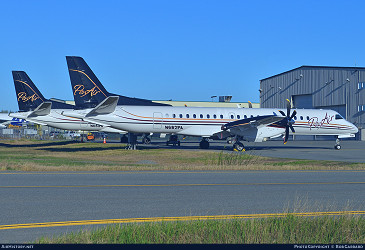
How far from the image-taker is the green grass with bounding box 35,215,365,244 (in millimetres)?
7645

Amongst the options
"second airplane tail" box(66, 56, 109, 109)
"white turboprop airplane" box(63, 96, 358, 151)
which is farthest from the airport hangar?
"second airplane tail" box(66, 56, 109, 109)

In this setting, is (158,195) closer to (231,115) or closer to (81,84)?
(81,84)

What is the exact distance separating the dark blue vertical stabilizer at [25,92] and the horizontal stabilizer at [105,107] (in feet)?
47.6

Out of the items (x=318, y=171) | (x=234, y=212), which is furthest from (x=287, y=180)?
(x=234, y=212)

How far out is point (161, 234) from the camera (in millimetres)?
7914

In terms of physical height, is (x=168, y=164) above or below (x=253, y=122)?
below

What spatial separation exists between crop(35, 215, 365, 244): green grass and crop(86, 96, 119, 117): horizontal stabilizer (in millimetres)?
28489

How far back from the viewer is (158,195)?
535 inches

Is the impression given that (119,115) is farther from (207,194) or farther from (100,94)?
(207,194)

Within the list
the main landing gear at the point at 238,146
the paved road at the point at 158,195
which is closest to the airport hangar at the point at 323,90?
the main landing gear at the point at 238,146

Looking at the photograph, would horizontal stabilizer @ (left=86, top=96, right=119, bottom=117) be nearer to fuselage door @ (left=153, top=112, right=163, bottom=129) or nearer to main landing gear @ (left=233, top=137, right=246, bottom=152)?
fuselage door @ (left=153, top=112, right=163, bottom=129)

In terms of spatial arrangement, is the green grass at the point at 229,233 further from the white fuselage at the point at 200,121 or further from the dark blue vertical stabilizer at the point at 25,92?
the dark blue vertical stabilizer at the point at 25,92

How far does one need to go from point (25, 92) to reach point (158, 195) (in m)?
40.0

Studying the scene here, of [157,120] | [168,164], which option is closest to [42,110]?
[157,120]
